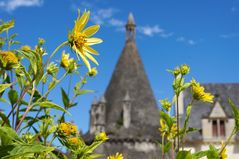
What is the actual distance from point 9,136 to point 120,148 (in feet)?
68.4

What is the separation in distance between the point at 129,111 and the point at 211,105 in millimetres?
4528

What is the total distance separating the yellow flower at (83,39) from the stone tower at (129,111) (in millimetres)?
18649

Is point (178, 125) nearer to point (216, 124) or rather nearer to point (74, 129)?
point (74, 129)

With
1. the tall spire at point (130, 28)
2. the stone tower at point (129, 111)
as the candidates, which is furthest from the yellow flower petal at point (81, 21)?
the tall spire at point (130, 28)

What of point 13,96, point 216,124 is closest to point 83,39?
point 13,96

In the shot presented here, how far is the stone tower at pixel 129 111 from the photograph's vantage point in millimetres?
22062

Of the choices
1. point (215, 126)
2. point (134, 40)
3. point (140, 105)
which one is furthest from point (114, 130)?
point (134, 40)

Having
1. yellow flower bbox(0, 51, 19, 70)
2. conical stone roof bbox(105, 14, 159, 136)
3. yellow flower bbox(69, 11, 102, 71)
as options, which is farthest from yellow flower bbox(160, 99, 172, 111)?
conical stone roof bbox(105, 14, 159, 136)

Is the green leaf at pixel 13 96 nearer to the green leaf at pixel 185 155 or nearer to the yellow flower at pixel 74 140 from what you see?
the yellow flower at pixel 74 140

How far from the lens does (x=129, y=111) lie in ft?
77.2

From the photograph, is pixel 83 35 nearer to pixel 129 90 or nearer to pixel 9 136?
pixel 9 136

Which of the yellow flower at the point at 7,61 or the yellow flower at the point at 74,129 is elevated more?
the yellow flower at the point at 7,61

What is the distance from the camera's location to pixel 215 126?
70.3ft

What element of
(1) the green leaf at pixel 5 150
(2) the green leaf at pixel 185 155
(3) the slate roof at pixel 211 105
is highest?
(3) the slate roof at pixel 211 105
